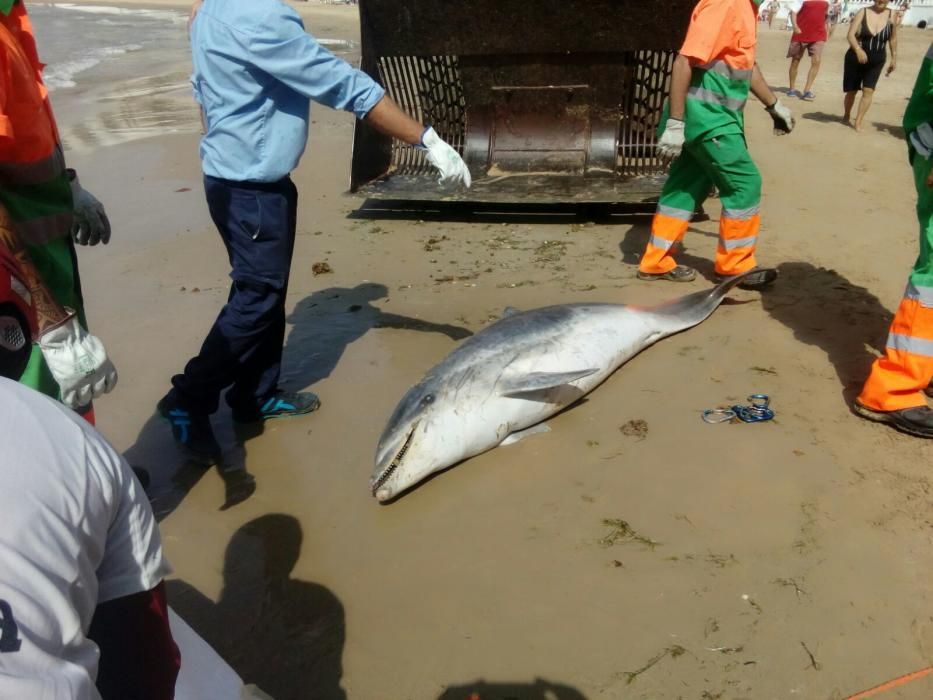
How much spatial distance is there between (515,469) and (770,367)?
164 centimetres

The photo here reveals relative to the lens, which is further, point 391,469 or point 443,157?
point 443,157

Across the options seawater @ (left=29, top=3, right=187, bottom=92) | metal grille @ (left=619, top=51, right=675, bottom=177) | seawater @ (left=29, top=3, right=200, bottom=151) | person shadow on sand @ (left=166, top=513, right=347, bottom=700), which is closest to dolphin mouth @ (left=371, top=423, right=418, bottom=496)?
person shadow on sand @ (left=166, top=513, right=347, bottom=700)

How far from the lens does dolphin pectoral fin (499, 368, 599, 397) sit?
326 centimetres

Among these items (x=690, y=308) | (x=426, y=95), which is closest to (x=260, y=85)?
(x=690, y=308)

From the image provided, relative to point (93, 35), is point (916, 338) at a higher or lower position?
higher

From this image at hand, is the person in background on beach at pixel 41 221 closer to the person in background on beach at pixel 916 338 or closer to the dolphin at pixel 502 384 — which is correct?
the dolphin at pixel 502 384

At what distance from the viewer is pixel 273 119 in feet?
10.0

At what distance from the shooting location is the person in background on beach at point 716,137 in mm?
4352

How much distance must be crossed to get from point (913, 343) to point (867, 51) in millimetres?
8383

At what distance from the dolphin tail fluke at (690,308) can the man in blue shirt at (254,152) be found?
5.24ft

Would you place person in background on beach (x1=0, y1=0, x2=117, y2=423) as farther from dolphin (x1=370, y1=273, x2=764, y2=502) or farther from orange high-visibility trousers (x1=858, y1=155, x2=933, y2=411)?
orange high-visibility trousers (x1=858, y1=155, x2=933, y2=411)

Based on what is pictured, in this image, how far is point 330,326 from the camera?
4.58 metres

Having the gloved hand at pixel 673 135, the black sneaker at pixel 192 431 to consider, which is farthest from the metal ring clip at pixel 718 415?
the black sneaker at pixel 192 431

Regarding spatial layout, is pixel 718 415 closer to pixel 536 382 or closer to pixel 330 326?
pixel 536 382
